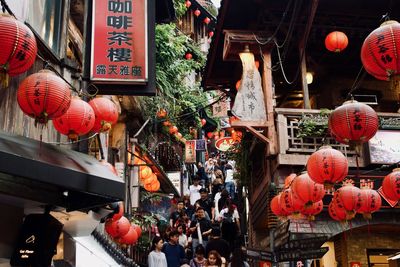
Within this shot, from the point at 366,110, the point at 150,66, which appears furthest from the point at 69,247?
the point at 366,110

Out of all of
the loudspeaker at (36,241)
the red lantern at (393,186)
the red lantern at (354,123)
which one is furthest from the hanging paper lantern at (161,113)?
the loudspeaker at (36,241)

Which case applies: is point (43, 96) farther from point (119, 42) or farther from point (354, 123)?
point (354, 123)

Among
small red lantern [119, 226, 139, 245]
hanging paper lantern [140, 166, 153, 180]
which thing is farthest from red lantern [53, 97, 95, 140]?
hanging paper lantern [140, 166, 153, 180]

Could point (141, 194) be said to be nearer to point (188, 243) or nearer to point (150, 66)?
point (188, 243)

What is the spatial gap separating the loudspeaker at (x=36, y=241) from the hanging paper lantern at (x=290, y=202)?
20.5 feet

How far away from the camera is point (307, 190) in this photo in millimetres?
11758

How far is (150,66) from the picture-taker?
1038 centimetres

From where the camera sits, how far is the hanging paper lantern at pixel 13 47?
6.12m

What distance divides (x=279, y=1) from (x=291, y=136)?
499 centimetres

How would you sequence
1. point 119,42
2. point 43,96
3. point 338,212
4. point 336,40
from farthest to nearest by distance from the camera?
point 336,40, point 338,212, point 119,42, point 43,96

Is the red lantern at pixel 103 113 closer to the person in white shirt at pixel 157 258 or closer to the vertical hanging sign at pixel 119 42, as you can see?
the vertical hanging sign at pixel 119 42

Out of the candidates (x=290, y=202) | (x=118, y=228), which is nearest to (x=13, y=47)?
(x=118, y=228)

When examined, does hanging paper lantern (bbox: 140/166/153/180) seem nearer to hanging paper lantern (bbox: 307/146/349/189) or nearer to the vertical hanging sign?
the vertical hanging sign

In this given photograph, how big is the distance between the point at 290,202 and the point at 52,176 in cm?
716
